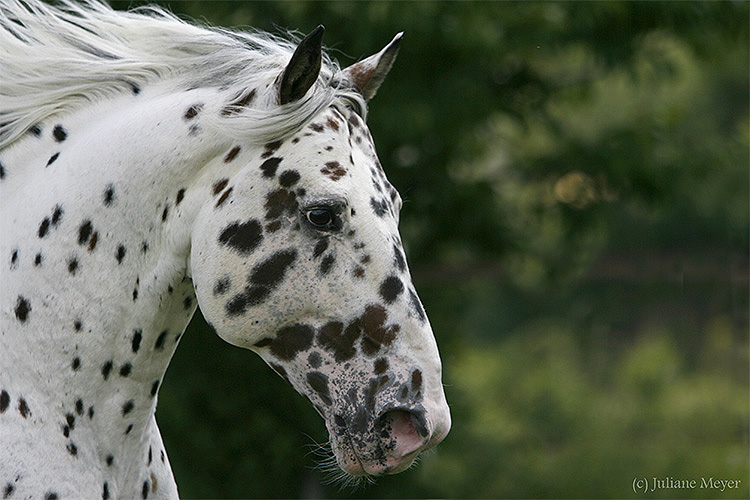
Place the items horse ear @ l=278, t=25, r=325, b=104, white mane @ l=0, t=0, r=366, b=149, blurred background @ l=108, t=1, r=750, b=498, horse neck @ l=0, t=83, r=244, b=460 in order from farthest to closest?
blurred background @ l=108, t=1, r=750, b=498, white mane @ l=0, t=0, r=366, b=149, horse neck @ l=0, t=83, r=244, b=460, horse ear @ l=278, t=25, r=325, b=104

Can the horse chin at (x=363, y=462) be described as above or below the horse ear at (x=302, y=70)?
below

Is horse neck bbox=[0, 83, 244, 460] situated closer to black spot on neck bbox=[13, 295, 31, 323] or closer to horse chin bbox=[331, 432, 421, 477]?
black spot on neck bbox=[13, 295, 31, 323]

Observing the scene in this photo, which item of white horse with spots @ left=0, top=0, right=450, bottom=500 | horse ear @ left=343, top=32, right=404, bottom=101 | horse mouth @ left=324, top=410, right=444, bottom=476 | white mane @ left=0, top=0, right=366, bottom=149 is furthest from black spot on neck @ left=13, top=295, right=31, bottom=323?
horse ear @ left=343, top=32, right=404, bottom=101

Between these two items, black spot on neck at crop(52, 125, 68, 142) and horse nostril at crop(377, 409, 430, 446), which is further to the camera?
black spot on neck at crop(52, 125, 68, 142)

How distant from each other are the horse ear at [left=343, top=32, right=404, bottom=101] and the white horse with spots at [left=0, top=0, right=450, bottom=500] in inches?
2.8

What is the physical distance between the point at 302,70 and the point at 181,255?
1.81ft

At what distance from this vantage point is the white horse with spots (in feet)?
7.47

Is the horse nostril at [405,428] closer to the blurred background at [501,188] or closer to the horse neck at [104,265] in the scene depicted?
the horse neck at [104,265]

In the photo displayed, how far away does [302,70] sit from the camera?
2271 millimetres

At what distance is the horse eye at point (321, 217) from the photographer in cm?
226

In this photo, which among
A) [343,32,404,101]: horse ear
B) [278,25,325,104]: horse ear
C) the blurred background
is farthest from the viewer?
the blurred background

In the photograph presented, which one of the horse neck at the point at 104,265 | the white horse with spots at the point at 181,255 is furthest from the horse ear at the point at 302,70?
the horse neck at the point at 104,265

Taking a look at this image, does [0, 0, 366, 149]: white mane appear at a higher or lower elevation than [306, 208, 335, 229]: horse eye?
higher

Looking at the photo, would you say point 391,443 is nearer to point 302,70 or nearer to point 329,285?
point 329,285
